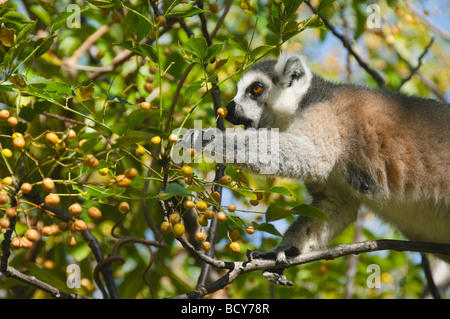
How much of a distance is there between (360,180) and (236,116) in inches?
42.7

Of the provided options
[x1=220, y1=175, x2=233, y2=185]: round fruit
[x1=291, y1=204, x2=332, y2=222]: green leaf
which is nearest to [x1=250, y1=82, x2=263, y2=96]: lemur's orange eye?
[x1=220, y1=175, x2=233, y2=185]: round fruit

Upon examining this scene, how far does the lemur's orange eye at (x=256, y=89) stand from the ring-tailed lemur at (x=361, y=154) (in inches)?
3.2

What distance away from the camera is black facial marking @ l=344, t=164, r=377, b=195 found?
3.54 meters

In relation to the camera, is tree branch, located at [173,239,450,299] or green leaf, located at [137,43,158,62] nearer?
green leaf, located at [137,43,158,62]

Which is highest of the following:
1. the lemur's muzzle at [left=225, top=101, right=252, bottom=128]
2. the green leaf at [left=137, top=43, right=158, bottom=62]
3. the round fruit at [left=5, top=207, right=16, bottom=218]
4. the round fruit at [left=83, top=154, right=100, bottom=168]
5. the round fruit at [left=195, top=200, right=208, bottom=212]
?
the lemur's muzzle at [left=225, top=101, right=252, bottom=128]

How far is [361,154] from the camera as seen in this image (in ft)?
11.6

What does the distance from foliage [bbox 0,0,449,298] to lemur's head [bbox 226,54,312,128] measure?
0.25 m

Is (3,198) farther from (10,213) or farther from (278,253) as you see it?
(278,253)

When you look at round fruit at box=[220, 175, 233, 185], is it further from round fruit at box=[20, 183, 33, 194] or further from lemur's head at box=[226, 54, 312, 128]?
lemur's head at box=[226, 54, 312, 128]

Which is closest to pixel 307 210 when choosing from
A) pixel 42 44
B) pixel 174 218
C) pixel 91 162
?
pixel 174 218

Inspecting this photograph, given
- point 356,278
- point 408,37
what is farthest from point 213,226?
point 408,37

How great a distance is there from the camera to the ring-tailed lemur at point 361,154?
3.44 meters
